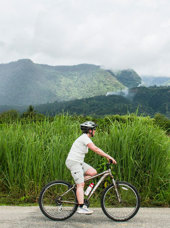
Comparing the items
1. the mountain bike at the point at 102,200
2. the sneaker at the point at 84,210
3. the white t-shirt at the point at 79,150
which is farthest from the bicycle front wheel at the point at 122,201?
the white t-shirt at the point at 79,150

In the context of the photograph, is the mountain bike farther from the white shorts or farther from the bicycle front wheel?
the white shorts

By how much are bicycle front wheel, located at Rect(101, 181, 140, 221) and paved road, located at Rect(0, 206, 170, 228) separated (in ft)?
0.37

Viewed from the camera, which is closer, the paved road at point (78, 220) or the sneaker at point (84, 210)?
the paved road at point (78, 220)

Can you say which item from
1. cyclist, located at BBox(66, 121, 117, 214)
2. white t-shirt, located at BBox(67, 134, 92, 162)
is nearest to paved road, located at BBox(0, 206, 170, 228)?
cyclist, located at BBox(66, 121, 117, 214)

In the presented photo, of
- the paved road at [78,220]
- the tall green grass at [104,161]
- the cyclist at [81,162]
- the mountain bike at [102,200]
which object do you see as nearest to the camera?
the paved road at [78,220]

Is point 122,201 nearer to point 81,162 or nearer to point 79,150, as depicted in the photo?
point 81,162

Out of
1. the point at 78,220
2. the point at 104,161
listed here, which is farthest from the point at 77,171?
the point at 104,161

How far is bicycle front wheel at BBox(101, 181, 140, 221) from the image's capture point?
15.0 feet

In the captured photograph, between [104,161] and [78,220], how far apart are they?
186 cm

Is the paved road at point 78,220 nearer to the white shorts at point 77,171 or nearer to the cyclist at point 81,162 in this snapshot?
the cyclist at point 81,162

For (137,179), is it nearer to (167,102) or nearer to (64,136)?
(64,136)

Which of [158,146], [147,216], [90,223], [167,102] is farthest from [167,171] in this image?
[167,102]

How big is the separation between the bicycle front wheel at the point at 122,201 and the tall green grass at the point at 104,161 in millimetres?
1146

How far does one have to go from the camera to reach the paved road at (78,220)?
4336 mm
